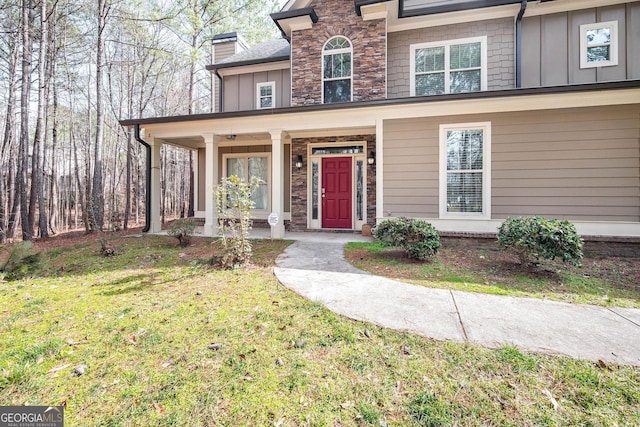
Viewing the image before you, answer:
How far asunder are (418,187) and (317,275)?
3.49 metres

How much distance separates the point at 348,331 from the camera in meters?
2.52

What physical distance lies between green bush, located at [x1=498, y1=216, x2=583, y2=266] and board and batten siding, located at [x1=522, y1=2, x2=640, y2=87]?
5.09 metres

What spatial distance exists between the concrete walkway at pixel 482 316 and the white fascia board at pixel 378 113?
3.99 m

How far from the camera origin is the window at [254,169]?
9.70 m

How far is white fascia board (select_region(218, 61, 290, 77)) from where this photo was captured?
9.88 m

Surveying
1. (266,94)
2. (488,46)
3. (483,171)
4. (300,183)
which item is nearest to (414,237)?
(483,171)

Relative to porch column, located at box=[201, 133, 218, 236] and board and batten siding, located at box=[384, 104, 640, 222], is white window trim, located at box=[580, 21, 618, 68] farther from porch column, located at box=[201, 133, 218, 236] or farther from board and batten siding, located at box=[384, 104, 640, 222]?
porch column, located at box=[201, 133, 218, 236]

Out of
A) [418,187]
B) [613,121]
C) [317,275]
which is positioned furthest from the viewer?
[418,187]

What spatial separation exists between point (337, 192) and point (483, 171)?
12.5 ft

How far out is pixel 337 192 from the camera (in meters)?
8.55

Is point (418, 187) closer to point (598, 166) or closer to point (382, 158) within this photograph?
point (382, 158)

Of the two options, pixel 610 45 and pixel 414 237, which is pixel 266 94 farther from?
pixel 610 45

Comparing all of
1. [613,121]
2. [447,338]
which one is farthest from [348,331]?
[613,121]

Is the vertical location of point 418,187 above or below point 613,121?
below
